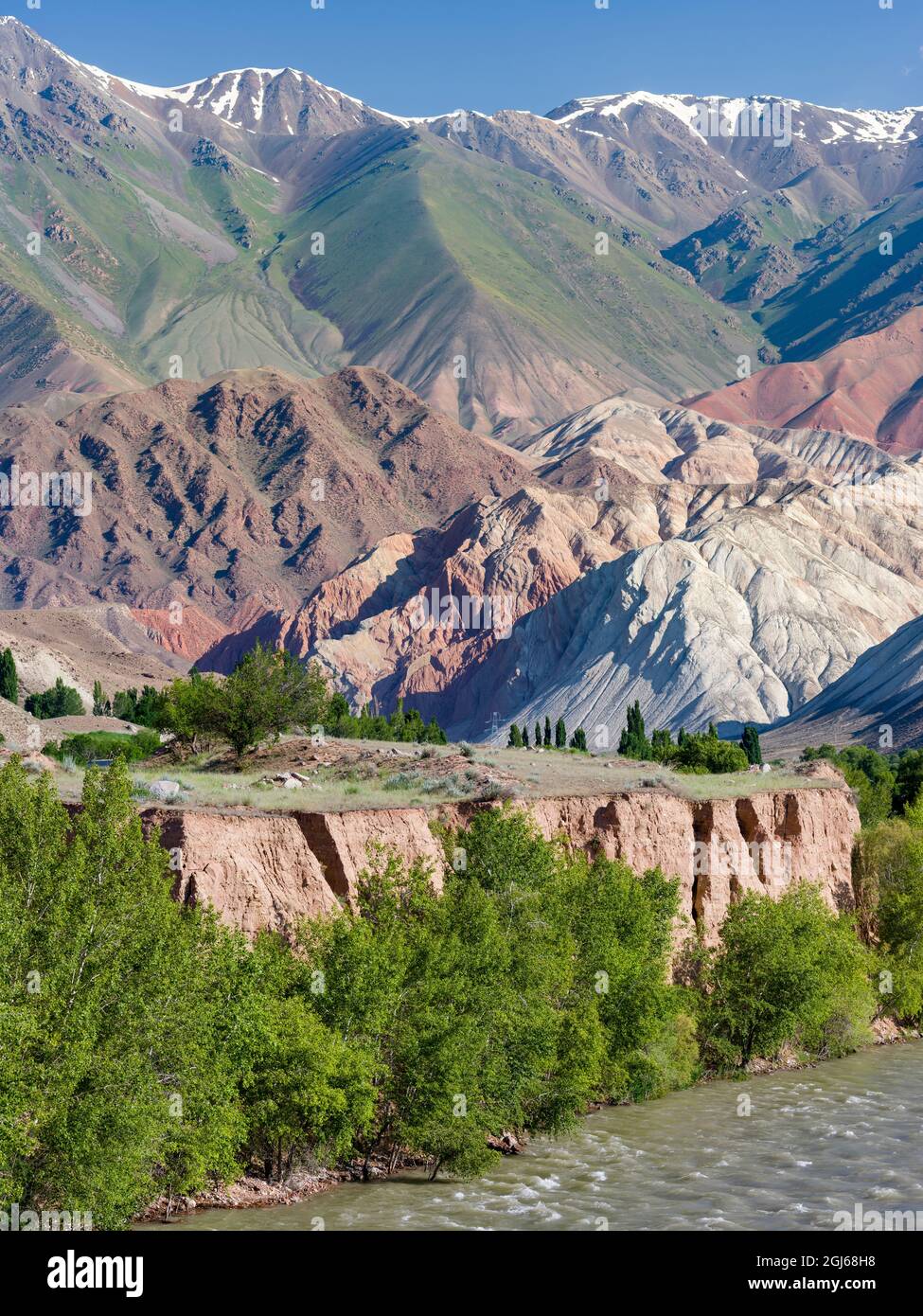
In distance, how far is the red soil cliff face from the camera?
104 feet

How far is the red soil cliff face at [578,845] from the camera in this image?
1248 inches

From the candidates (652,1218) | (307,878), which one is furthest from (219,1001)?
(652,1218)

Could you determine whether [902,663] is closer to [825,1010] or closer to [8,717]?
[8,717]

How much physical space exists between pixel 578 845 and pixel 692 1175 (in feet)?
38.1

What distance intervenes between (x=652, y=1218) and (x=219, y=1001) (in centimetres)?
921

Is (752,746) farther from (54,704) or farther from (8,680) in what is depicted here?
(8,680)

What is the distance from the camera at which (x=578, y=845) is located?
143 feet

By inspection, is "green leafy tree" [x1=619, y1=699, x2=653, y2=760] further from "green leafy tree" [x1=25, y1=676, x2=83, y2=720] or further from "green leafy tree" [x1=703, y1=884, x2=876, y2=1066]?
"green leafy tree" [x1=703, y1=884, x2=876, y2=1066]

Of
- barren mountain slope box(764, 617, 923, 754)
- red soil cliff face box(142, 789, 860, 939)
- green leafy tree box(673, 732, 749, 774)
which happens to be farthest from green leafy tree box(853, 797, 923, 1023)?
barren mountain slope box(764, 617, 923, 754)

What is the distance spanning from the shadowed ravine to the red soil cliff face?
591 cm

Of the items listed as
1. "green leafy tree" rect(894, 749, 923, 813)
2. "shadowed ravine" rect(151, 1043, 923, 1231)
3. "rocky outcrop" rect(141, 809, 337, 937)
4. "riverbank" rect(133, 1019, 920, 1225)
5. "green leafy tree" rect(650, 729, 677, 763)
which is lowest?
"shadowed ravine" rect(151, 1043, 923, 1231)

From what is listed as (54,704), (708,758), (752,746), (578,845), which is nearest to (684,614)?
(752,746)

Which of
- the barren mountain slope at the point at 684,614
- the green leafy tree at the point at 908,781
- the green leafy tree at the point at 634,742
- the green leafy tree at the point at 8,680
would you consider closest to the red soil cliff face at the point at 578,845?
the green leafy tree at the point at 908,781

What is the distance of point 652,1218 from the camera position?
29859 millimetres
